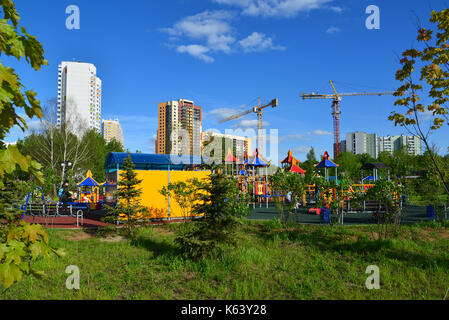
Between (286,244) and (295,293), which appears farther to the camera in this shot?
(286,244)

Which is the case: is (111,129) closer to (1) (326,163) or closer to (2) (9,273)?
(1) (326,163)

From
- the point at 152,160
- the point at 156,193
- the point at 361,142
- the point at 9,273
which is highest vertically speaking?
the point at 361,142

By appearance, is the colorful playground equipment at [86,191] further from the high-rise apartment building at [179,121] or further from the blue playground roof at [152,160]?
the high-rise apartment building at [179,121]

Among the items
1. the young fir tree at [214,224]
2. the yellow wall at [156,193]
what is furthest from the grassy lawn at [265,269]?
the yellow wall at [156,193]

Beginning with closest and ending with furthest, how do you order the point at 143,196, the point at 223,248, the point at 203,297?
the point at 203,297
the point at 223,248
the point at 143,196

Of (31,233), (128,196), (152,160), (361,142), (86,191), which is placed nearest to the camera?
(31,233)

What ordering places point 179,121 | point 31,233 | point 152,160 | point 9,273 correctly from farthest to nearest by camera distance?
1. point 179,121
2. point 152,160
3. point 31,233
4. point 9,273

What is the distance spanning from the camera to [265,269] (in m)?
6.19

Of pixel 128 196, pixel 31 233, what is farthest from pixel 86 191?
pixel 31 233

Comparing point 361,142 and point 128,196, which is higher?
point 361,142
